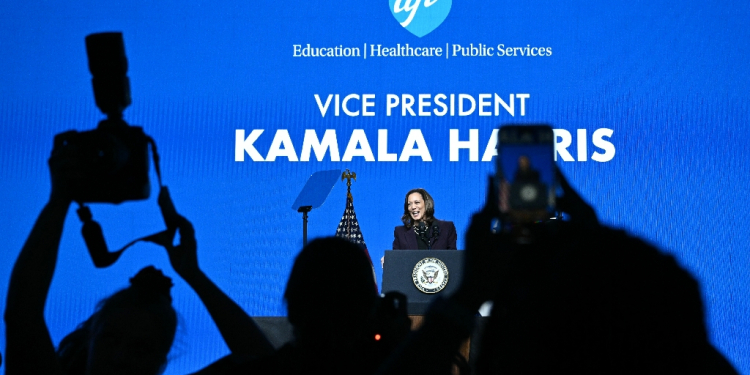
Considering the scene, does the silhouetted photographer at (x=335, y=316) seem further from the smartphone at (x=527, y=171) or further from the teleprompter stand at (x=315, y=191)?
the teleprompter stand at (x=315, y=191)

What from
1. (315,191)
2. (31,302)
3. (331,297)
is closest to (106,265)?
(31,302)

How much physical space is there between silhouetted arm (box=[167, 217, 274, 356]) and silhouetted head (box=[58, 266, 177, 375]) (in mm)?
84

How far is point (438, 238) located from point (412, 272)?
32.0 inches

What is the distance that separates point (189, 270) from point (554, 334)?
1.96ft

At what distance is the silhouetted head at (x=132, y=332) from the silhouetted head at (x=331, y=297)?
31cm

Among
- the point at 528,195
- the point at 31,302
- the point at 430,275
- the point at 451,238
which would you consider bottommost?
the point at 430,275

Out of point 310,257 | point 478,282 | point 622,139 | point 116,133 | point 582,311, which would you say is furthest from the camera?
point 622,139

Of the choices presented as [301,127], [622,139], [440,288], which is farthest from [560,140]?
[440,288]

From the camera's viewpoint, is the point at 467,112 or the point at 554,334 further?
the point at 467,112

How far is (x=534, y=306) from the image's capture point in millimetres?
667

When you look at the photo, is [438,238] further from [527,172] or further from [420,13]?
[527,172]

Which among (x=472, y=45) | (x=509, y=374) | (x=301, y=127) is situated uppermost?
(x=472, y=45)

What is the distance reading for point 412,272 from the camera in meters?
3.13

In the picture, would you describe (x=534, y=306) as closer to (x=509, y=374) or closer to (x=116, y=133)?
(x=509, y=374)
